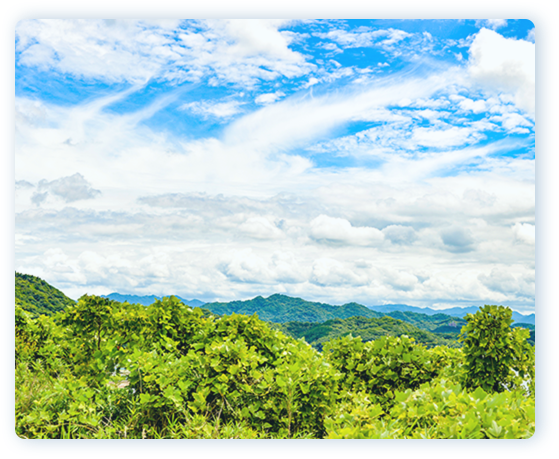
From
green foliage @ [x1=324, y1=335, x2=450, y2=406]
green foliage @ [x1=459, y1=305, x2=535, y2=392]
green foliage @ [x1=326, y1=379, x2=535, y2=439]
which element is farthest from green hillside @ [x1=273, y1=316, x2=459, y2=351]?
green foliage @ [x1=326, y1=379, x2=535, y2=439]

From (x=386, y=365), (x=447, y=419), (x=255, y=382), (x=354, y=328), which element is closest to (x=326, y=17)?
(x=447, y=419)

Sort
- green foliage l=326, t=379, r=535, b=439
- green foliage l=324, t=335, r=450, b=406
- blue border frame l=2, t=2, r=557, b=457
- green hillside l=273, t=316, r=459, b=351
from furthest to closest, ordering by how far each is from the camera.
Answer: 1. green hillside l=273, t=316, r=459, b=351
2. green foliage l=324, t=335, r=450, b=406
3. blue border frame l=2, t=2, r=557, b=457
4. green foliage l=326, t=379, r=535, b=439

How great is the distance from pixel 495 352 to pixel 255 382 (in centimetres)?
298

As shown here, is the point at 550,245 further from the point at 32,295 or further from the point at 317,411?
the point at 32,295

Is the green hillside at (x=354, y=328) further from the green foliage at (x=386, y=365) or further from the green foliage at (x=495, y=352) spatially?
the green foliage at (x=495, y=352)

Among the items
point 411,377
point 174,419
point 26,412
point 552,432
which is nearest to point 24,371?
point 26,412

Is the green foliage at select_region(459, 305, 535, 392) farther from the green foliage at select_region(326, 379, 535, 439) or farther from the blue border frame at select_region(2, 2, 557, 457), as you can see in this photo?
the blue border frame at select_region(2, 2, 557, 457)

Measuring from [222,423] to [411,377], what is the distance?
9.16 ft

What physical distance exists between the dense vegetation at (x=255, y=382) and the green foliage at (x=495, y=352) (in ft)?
0.04

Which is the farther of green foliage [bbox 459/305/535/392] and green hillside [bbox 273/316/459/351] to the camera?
green hillside [bbox 273/316/459/351]

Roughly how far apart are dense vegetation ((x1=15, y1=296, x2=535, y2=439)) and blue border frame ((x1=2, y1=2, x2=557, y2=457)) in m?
0.15

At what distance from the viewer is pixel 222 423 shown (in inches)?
194

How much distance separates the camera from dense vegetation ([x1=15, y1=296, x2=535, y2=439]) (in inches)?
157

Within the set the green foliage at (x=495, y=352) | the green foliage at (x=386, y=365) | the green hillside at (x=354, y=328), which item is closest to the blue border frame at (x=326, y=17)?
the green foliage at (x=495, y=352)
